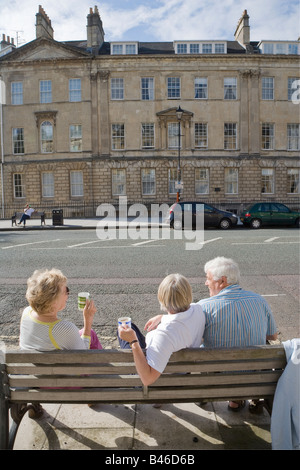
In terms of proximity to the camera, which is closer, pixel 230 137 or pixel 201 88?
pixel 201 88

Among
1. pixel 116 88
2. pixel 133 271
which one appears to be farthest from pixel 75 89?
pixel 133 271

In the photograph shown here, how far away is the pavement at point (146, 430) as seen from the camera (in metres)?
2.54

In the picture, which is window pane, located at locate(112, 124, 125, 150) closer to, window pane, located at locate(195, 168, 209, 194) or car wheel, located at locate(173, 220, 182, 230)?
window pane, located at locate(195, 168, 209, 194)

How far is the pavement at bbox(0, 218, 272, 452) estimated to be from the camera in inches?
99.8

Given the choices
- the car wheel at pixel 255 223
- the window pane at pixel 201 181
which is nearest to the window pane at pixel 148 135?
the window pane at pixel 201 181

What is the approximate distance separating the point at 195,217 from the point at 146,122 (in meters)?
13.5

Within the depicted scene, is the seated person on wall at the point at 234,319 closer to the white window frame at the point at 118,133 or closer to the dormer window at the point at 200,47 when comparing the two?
the white window frame at the point at 118,133

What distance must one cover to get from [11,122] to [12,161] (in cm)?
326

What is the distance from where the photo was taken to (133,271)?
8.54 meters

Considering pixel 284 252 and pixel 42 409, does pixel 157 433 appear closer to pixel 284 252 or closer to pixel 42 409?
pixel 42 409

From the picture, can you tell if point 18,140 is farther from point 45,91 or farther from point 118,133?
point 118,133

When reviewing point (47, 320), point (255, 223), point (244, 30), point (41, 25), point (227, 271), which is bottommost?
point (255, 223)

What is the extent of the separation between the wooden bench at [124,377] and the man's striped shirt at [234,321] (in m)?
0.25
